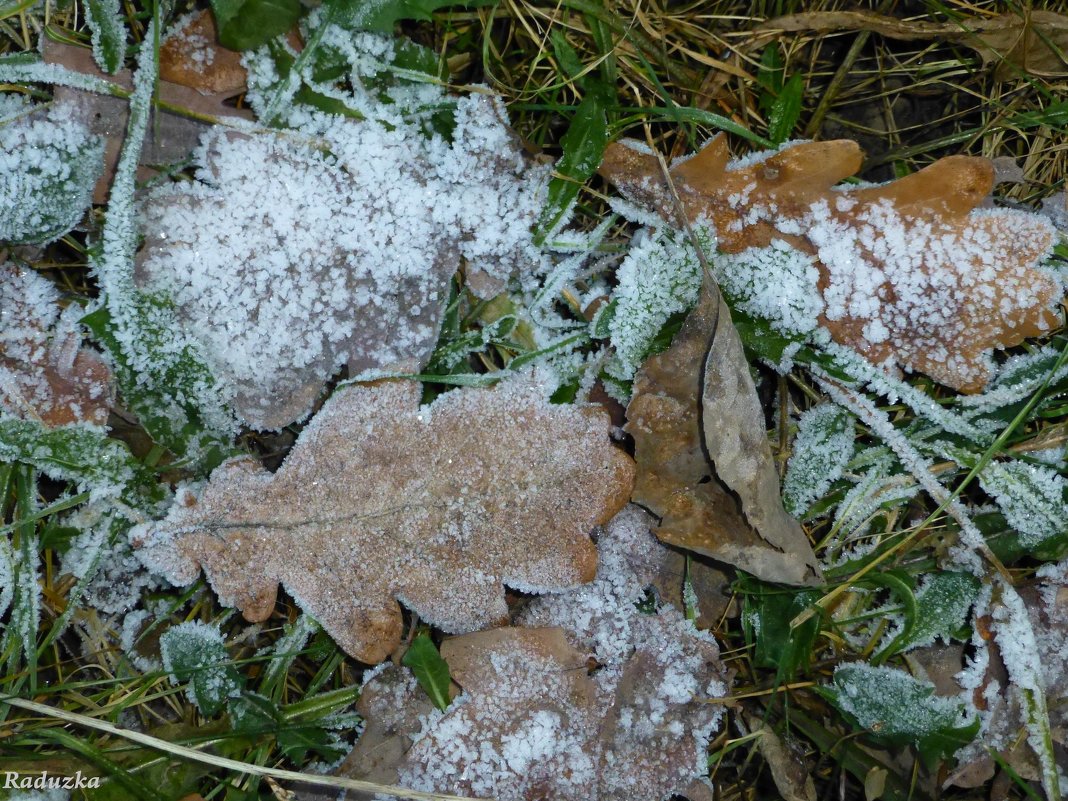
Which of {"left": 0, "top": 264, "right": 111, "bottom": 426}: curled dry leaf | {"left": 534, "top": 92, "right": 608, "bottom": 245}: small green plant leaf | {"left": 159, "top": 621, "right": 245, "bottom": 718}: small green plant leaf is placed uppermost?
{"left": 534, "top": 92, "right": 608, "bottom": 245}: small green plant leaf

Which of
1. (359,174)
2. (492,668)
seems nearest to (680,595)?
(492,668)

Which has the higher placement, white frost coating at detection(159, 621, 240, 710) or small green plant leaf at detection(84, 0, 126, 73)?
small green plant leaf at detection(84, 0, 126, 73)

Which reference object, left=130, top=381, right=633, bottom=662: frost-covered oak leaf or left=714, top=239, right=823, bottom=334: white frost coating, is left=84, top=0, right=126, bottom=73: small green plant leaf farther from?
left=714, top=239, right=823, bottom=334: white frost coating

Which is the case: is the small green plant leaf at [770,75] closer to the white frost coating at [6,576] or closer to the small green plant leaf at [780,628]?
the small green plant leaf at [780,628]

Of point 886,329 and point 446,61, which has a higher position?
point 446,61

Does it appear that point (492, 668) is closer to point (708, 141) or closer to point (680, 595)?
point (680, 595)

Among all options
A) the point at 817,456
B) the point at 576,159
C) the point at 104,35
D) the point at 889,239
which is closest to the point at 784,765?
the point at 817,456

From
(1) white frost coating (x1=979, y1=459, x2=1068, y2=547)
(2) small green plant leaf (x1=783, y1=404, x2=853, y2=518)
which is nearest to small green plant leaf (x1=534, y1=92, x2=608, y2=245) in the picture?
(2) small green plant leaf (x1=783, y1=404, x2=853, y2=518)

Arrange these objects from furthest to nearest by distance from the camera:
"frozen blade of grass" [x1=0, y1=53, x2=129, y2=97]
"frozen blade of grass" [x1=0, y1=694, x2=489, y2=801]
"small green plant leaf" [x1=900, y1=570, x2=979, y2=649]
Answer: "small green plant leaf" [x1=900, y1=570, x2=979, y2=649] < "frozen blade of grass" [x1=0, y1=53, x2=129, y2=97] < "frozen blade of grass" [x1=0, y1=694, x2=489, y2=801]
